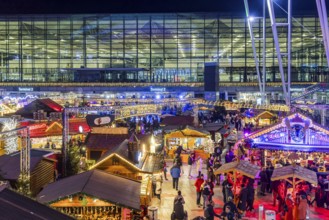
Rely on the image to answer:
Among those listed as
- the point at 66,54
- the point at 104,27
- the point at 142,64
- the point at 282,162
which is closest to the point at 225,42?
the point at 142,64

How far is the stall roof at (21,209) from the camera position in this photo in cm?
594

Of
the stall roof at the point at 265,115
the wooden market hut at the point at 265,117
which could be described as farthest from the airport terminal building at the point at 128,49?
the stall roof at the point at 265,115

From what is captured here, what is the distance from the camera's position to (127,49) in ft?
207

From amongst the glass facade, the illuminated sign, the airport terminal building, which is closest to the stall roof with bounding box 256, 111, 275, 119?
the illuminated sign

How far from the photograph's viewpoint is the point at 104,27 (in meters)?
63.2

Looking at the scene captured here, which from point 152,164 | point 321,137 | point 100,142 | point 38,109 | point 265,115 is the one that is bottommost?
point 152,164

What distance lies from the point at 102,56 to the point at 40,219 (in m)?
57.9

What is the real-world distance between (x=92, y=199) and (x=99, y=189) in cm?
30

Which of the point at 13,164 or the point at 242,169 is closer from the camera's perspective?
the point at 13,164

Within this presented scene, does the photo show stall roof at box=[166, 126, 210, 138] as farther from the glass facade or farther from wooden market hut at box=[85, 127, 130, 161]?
the glass facade

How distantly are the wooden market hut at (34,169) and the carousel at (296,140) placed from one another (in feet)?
22.0

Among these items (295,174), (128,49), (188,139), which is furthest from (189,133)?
(128,49)

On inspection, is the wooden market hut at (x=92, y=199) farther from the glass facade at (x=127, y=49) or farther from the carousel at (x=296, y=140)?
the glass facade at (x=127, y=49)

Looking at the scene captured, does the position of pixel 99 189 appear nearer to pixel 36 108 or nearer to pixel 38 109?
pixel 38 109
